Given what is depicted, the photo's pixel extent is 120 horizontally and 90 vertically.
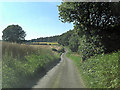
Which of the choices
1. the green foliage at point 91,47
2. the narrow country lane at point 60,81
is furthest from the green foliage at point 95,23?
the narrow country lane at point 60,81

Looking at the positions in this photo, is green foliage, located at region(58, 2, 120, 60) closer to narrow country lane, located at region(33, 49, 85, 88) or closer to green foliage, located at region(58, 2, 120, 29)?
green foliage, located at region(58, 2, 120, 29)

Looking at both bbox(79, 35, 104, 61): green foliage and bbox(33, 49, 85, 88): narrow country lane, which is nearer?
bbox(33, 49, 85, 88): narrow country lane

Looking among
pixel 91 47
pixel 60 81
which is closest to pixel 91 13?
pixel 91 47

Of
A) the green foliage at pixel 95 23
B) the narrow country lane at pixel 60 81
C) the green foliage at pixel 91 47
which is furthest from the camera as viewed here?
the green foliage at pixel 95 23

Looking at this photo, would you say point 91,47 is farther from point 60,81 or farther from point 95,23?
point 60,81

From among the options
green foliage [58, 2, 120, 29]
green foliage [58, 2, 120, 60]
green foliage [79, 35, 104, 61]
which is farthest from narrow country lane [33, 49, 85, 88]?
green foliage [58, 2, 120, 29]

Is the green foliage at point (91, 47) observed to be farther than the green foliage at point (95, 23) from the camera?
No

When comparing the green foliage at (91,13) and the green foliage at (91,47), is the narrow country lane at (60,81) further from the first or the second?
the green foliage at (91,13)

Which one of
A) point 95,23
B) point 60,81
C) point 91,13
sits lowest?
point 60,81

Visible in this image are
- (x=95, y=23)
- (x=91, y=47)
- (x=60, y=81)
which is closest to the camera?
(x=60, y=81)

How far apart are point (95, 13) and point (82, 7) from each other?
1838 mm

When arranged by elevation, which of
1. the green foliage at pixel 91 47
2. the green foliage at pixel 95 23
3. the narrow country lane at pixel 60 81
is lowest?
the narrow country lane at pixel 60 81

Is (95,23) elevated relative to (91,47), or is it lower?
elevated

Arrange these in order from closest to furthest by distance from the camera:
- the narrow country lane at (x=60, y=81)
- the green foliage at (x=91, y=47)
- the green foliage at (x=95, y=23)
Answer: the narrow country lane at (x=60, y=81)
the green foliage at (x=91, y=47)
the green foliage at (x=95, y=23)
